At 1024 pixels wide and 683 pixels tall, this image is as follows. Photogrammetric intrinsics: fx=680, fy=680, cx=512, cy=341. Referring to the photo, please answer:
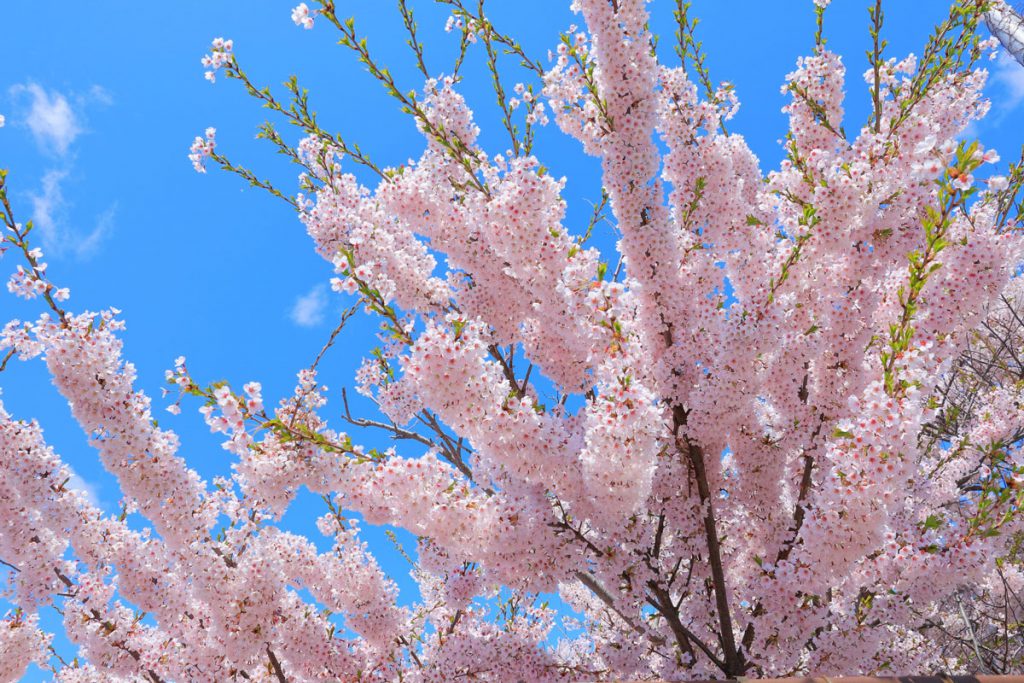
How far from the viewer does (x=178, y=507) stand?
3998 mm

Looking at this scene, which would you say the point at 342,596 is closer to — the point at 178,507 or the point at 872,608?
the point at 178,507

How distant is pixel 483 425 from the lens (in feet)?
10.7

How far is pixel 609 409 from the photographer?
3020 mm

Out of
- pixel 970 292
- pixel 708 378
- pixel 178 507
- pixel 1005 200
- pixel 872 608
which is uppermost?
pixel 1005 200

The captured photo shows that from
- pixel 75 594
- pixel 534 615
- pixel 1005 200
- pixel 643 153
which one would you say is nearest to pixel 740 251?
pixel 643 153

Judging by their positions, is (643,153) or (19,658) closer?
(643,153)

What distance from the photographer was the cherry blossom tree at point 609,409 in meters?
3.27

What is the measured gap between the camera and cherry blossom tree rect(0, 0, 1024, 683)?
327cm

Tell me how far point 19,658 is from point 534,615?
4.64 metres

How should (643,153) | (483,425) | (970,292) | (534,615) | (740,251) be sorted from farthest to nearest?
(534,615) < (740,251) < (643,153) < (970,292) < (483,425)

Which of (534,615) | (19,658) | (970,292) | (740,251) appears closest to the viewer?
(970,292)

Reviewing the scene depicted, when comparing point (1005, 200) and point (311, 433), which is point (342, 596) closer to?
point (311, 433)

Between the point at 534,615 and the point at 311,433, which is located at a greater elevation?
the point at 534,615

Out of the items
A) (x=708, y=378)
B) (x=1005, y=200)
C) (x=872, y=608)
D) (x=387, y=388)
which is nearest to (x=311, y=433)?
(x=387, y=388)
